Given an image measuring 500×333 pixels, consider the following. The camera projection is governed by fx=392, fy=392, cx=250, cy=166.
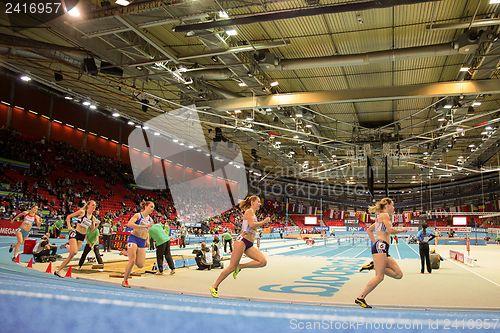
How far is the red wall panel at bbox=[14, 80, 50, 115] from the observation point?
27.9 m

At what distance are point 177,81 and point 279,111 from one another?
231 inches

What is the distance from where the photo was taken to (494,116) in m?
22.3

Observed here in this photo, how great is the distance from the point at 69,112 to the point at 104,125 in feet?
12.9

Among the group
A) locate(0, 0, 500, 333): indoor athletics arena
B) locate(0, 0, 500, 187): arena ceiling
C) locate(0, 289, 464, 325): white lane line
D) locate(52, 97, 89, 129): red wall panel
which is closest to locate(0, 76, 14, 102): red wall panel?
locate(0, 0, 500, 333): indoor athletics arena

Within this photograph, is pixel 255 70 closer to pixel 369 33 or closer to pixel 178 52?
pixel 178 52

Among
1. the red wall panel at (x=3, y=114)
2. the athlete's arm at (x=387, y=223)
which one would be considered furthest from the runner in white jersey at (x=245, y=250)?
the red wall panel at (x=3, y=114)

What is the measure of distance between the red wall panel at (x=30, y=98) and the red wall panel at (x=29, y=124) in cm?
51

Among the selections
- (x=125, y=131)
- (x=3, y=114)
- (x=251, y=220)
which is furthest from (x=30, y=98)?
(x=251, y=220)

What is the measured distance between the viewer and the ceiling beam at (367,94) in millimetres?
14438

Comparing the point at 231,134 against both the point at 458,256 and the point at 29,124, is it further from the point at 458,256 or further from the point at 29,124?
the point at 458,256

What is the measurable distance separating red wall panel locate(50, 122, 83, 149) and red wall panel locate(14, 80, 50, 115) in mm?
1582

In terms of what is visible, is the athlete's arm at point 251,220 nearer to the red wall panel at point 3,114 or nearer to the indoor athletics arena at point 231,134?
the indoor athletics arena at point 231,134

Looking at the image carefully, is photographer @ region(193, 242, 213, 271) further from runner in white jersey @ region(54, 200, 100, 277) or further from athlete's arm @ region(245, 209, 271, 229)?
athlete's arm @ region(245, 209, 271, 229)

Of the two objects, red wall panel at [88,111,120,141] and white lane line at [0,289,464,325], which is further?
red wall panel at [88,111,120,141]
